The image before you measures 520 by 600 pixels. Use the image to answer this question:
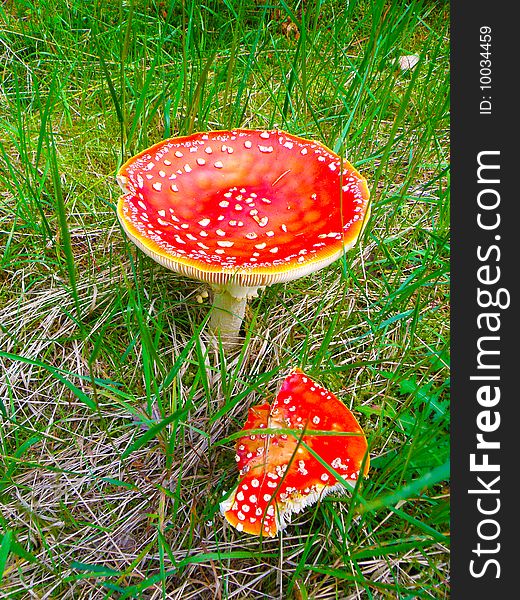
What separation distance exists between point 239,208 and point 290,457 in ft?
4.23

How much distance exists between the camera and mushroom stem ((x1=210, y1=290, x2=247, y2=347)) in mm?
2707

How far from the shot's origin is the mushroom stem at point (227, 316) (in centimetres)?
271

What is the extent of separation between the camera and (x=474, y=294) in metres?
2.04

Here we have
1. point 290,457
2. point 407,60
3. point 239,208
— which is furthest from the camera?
point 407,60

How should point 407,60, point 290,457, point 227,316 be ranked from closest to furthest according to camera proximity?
point 290,457, point 227,316, point 407,60

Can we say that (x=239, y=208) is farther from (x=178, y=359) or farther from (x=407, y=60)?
(x=407, y=60)

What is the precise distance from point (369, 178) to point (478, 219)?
4.58 feet

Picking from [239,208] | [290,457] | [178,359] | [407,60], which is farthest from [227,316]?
[407,60]

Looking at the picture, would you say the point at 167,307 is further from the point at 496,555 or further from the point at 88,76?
the point at 88,76

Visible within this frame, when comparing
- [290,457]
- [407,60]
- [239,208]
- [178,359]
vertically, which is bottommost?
[290,457]

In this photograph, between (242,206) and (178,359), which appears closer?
(178,359)

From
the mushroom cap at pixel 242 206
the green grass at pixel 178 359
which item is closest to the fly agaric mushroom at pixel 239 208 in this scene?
the mushroom cap at pixel 242 206

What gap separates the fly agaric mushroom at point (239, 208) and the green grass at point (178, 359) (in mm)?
231

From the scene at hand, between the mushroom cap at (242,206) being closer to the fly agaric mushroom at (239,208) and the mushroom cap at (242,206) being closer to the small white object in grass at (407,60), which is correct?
the fly agaric mushroom at (239,208)
